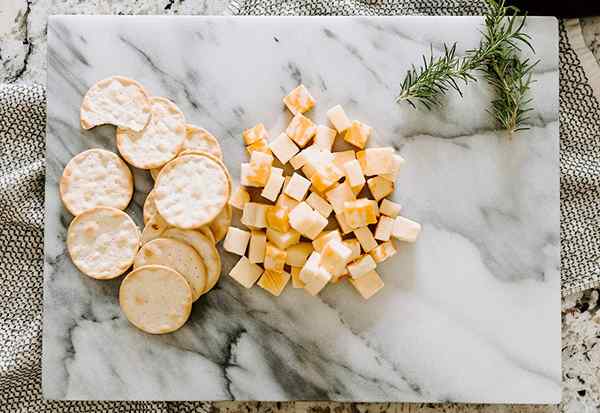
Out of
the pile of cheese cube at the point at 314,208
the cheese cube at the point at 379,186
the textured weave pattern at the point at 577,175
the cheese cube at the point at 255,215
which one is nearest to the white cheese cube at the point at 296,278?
the pile of cheese cube at the point at 314,208

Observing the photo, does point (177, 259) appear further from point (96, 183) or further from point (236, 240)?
point (96, 183)

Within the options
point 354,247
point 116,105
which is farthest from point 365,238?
point 116,105

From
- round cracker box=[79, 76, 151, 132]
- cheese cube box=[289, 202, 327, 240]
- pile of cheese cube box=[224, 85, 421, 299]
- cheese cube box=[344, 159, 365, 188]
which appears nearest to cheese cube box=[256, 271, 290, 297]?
pile of cheese cube box=[224, 85, 421, 299]

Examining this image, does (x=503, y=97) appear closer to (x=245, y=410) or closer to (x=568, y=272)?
(x=568, y=272)

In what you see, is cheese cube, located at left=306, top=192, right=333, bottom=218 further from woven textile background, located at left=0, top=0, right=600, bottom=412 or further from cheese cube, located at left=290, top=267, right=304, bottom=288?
woven textile background, located at left=0, top=0, right=600, bottom=412

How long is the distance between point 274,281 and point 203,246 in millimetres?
155

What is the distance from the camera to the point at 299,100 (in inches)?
51.7

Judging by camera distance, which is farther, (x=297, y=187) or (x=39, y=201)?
(x=39, y=201)

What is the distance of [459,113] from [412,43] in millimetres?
169

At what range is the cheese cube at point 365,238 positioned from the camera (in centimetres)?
129

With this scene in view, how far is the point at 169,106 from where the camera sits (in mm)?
1325

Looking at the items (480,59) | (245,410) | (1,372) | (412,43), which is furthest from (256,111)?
(1,372)

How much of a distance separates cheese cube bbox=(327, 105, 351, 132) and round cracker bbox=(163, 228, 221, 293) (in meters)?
0.34

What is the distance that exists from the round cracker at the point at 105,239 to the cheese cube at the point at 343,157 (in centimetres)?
42
